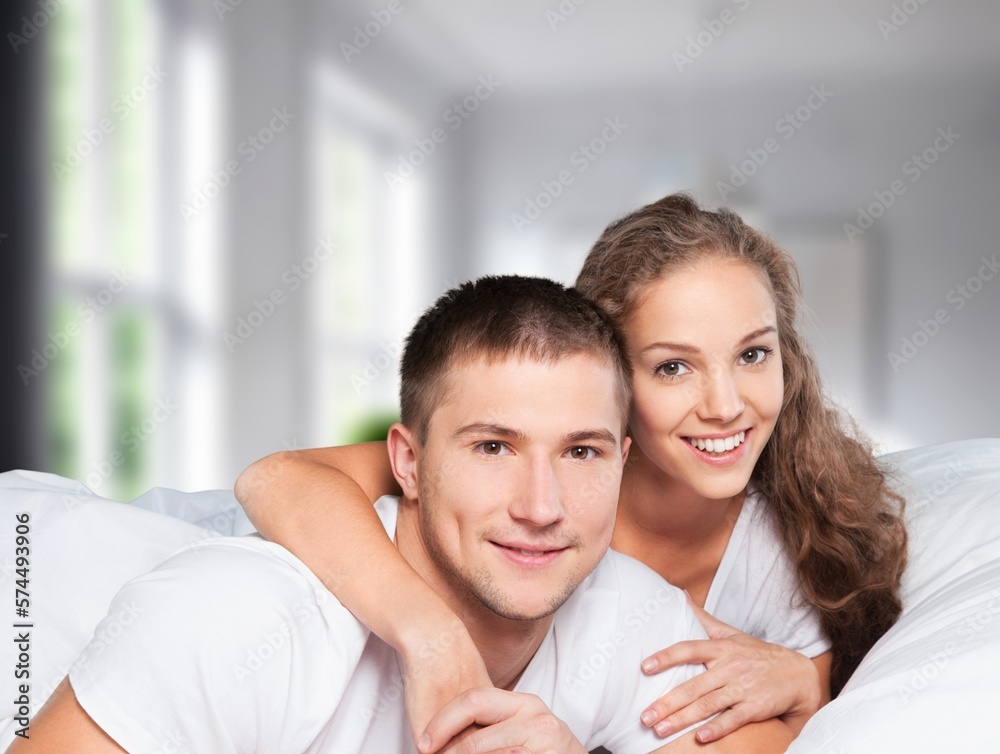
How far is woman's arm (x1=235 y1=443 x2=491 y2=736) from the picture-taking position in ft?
3.68

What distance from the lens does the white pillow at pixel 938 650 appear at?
1.08 meters

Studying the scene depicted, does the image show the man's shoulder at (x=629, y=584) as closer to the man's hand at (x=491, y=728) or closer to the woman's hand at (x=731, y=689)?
the woman's hand at (x=731, y=689)

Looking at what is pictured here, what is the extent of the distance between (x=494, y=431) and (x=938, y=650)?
596 millimetres

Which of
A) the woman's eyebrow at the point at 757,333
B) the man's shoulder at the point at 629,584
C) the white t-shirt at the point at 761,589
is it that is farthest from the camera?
the white t-shirt at the point at 761,589

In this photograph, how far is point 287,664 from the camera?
1.11 m

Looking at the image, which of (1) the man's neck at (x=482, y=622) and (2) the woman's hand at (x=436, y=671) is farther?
(1) the man's neck at (x=482, y=622)

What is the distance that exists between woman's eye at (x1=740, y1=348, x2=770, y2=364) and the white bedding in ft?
1.32

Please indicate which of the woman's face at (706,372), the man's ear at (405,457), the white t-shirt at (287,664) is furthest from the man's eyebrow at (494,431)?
the woman's face at (706,372)

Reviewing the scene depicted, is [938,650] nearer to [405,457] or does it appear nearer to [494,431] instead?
[494,431]

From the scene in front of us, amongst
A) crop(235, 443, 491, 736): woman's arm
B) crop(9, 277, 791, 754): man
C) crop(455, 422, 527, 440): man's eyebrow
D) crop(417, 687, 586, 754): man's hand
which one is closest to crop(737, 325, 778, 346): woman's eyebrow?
crop(9, 277, 791, 754): man

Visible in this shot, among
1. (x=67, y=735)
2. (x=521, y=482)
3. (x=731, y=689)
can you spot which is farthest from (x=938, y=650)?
(x=67, y=735)

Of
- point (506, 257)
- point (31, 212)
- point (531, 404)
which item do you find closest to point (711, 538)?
point (531, 404)

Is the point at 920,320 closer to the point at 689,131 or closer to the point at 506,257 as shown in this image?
the point at 689,131

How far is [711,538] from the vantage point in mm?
1806
